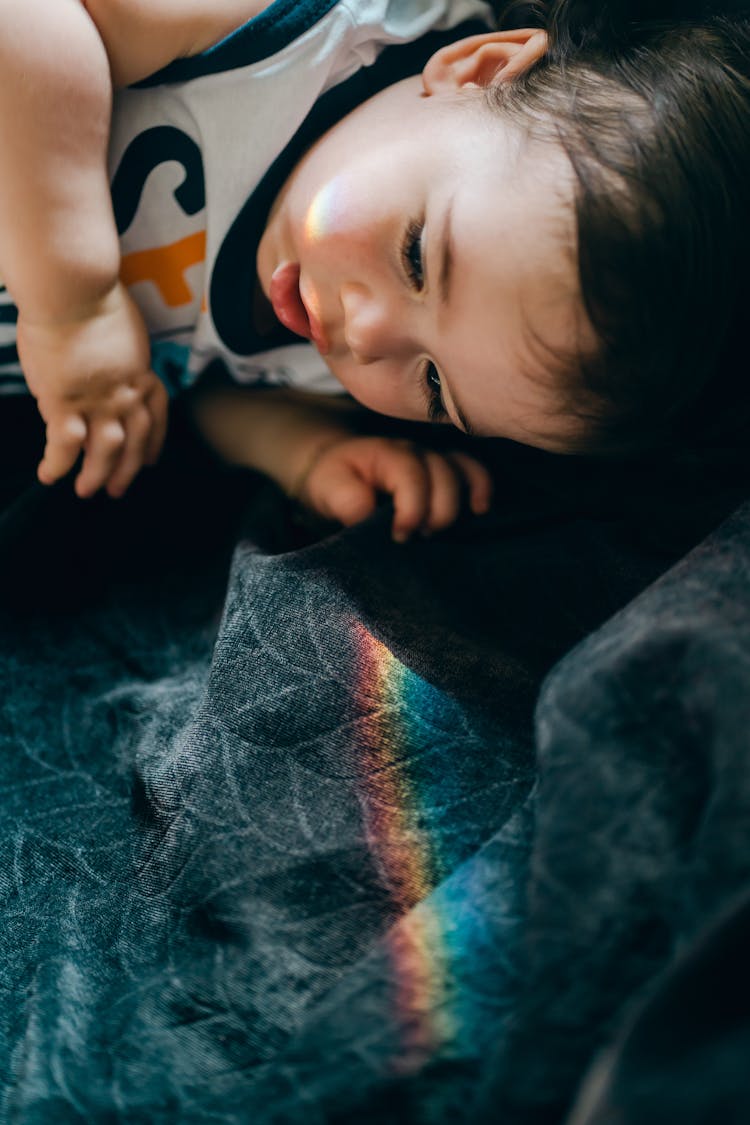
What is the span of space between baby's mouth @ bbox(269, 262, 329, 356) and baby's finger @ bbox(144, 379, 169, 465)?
0.50 feet

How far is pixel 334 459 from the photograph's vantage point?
0.94 meters

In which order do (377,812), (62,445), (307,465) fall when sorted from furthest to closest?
1. (307,465)
2. (62,445)
3. (377,812)

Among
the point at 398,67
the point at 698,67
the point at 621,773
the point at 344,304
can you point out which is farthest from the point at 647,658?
the point at 398,67

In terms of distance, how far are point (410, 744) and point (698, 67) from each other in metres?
0.62

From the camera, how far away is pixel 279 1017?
1.73 feet

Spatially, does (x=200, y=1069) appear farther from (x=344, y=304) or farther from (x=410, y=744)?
(x=344, y=304)

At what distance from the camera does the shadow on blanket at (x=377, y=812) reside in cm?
45

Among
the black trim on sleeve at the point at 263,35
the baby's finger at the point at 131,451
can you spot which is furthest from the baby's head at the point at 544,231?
the baby's finger at the point at 131,451

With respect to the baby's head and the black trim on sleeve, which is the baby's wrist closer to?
the baby's head

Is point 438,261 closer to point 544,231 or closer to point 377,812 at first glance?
point 544,231

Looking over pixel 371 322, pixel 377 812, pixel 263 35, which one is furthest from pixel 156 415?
pixel 377 812

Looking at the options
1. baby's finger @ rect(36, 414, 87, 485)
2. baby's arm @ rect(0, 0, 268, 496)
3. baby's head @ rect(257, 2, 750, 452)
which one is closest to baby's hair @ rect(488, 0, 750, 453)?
baby's head @ rect(257, 2, 750, 452)

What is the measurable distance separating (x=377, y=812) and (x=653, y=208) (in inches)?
19.5

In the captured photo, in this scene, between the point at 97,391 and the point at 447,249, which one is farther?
the point at 97,391
